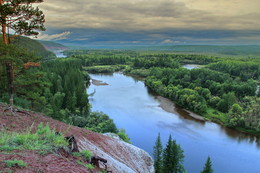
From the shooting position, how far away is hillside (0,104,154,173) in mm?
5766

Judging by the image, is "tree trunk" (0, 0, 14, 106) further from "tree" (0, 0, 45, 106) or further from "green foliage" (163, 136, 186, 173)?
"green foliage" (163, 136, 186, 173)

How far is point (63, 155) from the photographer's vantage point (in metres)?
6.88

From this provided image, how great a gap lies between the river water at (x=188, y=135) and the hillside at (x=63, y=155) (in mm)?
12751

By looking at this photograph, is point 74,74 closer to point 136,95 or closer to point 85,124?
point 136,95

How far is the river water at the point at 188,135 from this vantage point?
26.6m

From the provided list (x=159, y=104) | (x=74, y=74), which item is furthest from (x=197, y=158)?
(x=74, y=74)

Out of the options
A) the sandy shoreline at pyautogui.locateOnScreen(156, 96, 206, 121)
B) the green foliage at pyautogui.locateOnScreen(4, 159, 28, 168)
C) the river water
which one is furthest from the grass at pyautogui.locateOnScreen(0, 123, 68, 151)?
the sandy shoreline at pyautogui.locateOnScreen(156, 96, 206, 121)

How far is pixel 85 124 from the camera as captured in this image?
29266 mm

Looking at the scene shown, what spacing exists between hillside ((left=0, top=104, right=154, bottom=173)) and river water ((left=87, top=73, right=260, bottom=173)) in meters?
12.8

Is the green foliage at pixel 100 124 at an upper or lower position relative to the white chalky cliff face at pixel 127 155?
lower

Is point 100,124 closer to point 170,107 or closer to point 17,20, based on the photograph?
point 17,20

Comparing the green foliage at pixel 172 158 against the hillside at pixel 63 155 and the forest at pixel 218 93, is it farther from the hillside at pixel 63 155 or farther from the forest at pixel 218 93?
the forest at pixel 218 93

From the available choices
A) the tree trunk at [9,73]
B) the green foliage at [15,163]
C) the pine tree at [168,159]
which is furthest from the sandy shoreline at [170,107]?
the green foliage at [15,163]

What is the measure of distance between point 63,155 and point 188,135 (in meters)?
30.3
